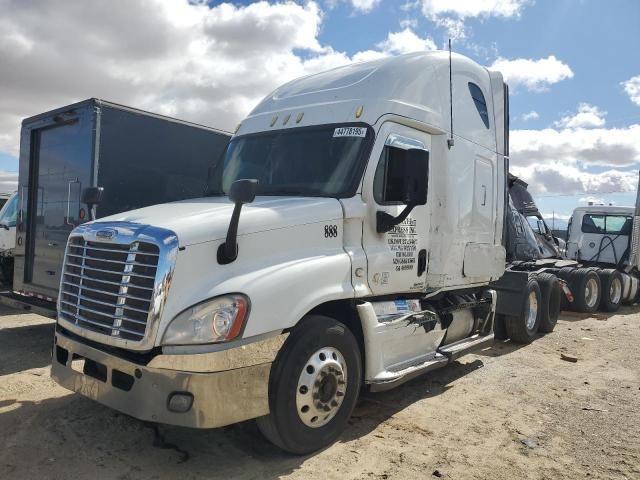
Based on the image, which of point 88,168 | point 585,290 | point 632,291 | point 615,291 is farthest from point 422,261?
point 632,291

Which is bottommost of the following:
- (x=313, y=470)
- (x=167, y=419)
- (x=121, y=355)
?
(x=313, y=470)

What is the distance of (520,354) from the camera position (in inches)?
307

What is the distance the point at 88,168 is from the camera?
6.49 m

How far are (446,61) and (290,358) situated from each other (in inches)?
154

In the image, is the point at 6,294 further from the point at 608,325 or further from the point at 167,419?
the point at 608,325

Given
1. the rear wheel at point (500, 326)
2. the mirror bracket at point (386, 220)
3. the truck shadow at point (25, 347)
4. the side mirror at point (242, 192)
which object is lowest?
the truck shadow at point (25, 347)

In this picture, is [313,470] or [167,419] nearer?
[167,419]

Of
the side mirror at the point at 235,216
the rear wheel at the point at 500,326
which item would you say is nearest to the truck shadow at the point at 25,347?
the side mirror at the point at 235,216

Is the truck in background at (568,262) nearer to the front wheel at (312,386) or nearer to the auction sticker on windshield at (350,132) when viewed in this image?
the auction sticker on windshield at (350,132)

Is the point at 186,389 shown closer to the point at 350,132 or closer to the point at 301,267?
the point at 301,267

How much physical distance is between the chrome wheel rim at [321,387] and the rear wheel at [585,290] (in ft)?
31.3

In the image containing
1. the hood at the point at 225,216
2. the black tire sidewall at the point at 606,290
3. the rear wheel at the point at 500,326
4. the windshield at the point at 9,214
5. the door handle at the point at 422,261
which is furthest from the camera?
the black tire sidewall at the point at 606,290

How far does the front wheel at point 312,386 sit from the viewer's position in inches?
146

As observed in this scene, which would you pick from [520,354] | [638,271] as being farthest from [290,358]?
[638,271]
